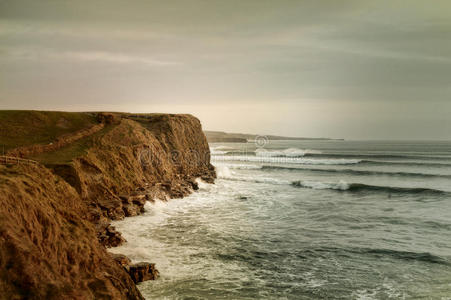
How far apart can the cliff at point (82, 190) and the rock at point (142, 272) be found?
53 millimetres

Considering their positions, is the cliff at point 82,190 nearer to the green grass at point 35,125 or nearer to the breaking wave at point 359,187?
the green grass at point 35,125

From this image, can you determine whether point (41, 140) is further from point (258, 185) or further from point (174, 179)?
point (258, 185)

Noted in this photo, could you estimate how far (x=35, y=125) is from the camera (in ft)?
104

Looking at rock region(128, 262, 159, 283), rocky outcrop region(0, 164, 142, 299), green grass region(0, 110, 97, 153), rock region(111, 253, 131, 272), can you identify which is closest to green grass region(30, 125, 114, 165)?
green grass region(0, 110, 97, 153)

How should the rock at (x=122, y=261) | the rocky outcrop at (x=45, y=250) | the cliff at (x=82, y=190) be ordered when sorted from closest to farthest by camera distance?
the rocky outcrop at (x=45, y=250), the cliff at (x=82, y=190), the rock at (x=122, y=261)

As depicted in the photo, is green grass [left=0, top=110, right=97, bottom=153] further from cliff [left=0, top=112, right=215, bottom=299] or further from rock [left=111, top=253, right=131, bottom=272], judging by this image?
rock [left=111, top=253, right=131, bottom=272]

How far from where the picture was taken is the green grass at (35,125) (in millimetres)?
27484

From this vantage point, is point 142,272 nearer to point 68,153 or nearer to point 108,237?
point 108,237

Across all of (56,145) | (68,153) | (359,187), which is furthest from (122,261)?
(359,187)

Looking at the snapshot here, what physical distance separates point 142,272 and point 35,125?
83.2 feet

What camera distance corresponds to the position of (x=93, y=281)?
366 inches

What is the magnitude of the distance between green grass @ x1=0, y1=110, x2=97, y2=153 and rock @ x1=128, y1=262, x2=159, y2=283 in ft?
58.1

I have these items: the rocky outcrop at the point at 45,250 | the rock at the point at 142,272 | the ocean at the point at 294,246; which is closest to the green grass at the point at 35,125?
the ocean at the point at 294,246

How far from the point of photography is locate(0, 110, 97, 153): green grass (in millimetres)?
27484
